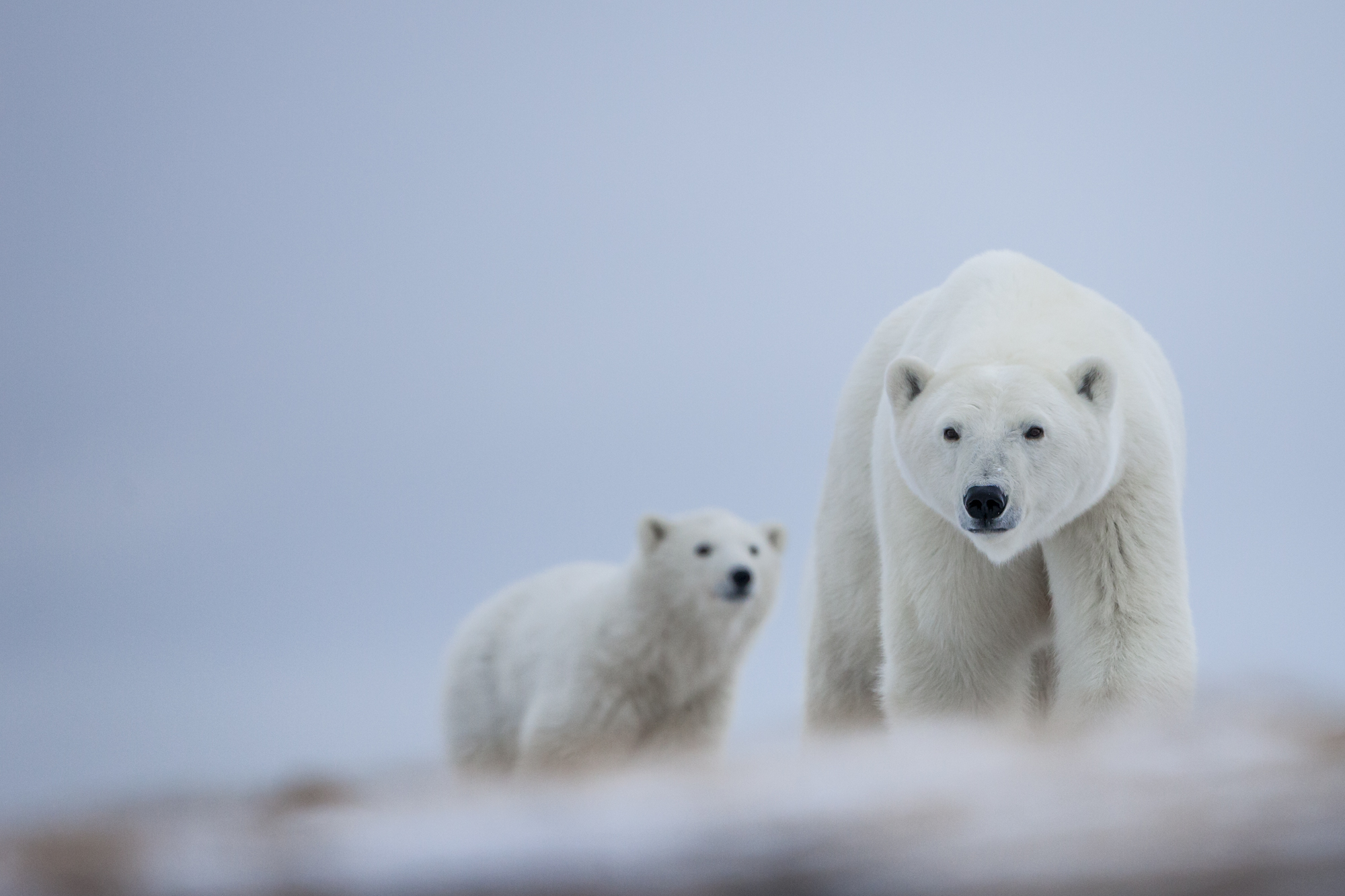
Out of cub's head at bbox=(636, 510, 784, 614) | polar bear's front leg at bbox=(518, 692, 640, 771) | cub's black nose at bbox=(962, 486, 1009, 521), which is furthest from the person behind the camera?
cub's head at bbox=(636, 510, 784, 614)

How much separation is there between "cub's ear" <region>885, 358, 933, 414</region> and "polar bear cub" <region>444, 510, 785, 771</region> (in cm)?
177

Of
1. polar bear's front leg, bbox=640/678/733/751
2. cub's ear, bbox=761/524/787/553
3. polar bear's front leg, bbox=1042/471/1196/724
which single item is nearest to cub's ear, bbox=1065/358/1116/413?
polar bear's front leg, bbox=1042/471/1196/724

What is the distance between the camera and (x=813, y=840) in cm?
56

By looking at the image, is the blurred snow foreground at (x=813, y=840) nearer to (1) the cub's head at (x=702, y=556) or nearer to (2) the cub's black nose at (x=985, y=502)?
(2) the cub's black nose at (x=985, y=502)

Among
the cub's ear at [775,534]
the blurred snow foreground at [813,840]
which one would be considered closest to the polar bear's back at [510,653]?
the cub's ear at [775,534]

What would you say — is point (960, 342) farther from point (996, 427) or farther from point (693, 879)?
point (693, 879)

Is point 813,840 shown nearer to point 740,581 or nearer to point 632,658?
point 740,581

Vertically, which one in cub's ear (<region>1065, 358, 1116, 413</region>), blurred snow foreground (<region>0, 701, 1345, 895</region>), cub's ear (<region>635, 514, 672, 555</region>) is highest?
cub's ear (<region>635, 514, 672, 555</region>)

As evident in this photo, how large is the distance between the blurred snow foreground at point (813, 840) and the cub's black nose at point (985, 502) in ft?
6.55

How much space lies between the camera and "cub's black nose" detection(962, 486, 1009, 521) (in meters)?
2.61

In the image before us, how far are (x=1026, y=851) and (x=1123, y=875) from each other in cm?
4

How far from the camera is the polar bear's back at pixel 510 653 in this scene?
481 cm

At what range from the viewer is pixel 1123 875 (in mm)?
526

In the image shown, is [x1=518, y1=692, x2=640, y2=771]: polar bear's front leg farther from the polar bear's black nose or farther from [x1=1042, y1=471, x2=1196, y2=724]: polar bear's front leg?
[x1=1042, y1=471, x2=1196, y2=724]: polar bear's front leg
